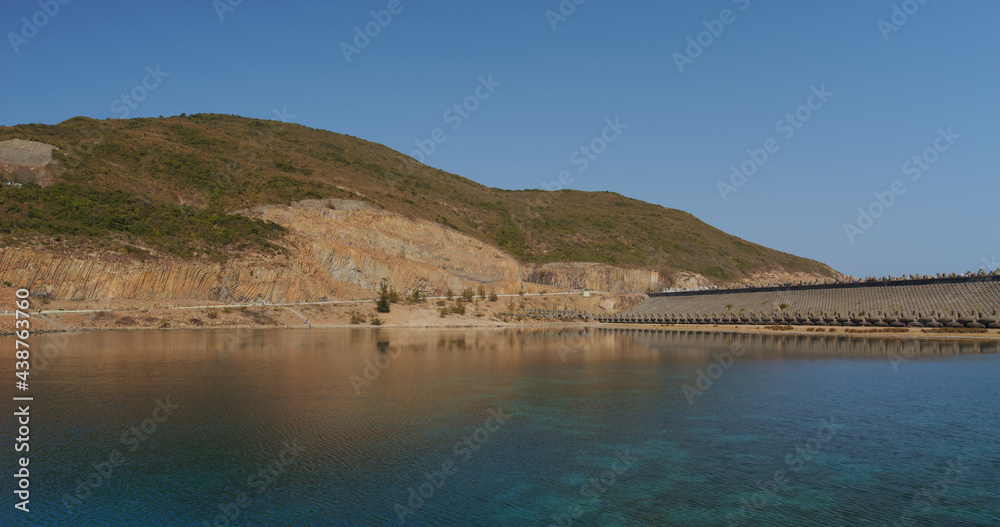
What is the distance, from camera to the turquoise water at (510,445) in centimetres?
1557

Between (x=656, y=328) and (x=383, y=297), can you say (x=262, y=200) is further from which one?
(x=656, y=328)

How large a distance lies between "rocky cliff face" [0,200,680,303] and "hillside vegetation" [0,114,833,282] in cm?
402

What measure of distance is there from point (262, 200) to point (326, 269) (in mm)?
21553

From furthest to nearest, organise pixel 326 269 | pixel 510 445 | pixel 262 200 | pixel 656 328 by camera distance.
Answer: pixel 262 200, pixel 326 269, pixel 656 328, pixel 510 445

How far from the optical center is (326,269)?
95.8 metres

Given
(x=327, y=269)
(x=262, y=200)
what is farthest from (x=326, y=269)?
(x=262, y=200)

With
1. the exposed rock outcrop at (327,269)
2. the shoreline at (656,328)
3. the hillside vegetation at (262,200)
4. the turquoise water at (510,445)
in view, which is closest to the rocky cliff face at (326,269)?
the exposed rock outcrop at (327,269)

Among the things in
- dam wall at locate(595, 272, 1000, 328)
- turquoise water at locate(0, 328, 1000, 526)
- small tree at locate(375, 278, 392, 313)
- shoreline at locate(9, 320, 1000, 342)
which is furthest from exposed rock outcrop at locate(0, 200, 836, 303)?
turquoise water at locate(0, 328, 1000, 526)

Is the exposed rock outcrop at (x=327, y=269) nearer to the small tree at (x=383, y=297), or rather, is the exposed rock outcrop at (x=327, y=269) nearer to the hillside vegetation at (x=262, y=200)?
the small tree at (x=383, y=297)

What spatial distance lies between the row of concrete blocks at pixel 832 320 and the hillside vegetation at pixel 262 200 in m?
40.9

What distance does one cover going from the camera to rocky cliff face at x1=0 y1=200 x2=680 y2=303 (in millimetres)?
73688

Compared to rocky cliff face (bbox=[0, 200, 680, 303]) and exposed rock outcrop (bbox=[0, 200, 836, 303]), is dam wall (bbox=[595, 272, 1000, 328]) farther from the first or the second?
rocky cliff face (bbox=[0, 200, 680, 303])

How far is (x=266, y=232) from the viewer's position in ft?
317

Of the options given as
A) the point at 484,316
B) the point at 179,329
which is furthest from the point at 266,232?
the point at 484,316
